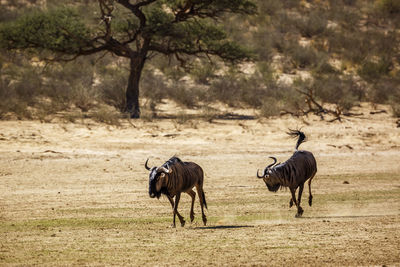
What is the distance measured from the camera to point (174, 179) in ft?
37.1

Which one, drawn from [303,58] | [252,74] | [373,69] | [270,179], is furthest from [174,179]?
[303,58]

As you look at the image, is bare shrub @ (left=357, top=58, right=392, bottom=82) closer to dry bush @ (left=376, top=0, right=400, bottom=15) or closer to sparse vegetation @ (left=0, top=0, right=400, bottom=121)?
sparse vegetation @ (left=0, top=0, right=400, bottom=121)

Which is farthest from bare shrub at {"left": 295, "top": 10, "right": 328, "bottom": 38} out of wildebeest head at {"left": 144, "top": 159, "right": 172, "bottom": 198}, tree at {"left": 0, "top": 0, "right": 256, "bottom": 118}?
wildebeest head at {"left": 144, "top": 159, "right": 172, "bottom": 198}

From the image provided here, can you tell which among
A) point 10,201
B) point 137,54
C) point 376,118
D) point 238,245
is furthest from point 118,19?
point 238,245

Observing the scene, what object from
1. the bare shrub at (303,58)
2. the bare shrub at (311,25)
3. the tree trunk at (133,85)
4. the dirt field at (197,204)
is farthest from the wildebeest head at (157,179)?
the bare shrub at (311,25)

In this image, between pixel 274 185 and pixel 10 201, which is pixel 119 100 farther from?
pixel 274 185

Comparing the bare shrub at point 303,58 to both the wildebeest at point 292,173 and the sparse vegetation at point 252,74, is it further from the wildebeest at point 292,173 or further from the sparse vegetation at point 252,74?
the wildebeest at point 292,173

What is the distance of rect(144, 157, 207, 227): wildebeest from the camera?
1084cm

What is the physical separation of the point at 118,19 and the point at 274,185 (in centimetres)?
1954

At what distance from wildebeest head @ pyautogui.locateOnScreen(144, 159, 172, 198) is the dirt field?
656 millimetres

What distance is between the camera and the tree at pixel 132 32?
97.0 feet

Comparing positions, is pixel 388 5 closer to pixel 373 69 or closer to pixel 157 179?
pixel 373 69

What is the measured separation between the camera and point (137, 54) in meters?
30.7

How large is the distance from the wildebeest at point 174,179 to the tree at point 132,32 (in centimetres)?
1771
